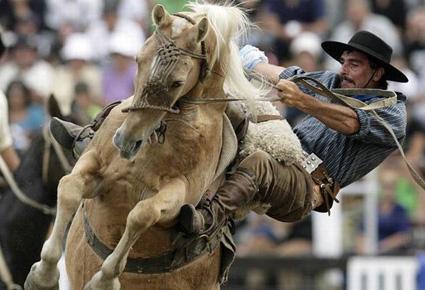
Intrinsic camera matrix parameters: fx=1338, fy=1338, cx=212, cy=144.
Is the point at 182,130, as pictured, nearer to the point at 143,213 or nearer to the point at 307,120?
the point at 143,213

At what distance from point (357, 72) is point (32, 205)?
256 cm

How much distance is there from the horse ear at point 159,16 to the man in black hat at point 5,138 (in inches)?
111

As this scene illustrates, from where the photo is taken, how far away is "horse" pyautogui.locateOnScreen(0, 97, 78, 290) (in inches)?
362

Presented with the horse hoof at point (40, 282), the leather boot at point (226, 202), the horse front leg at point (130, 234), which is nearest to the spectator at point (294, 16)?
the leather boot at point (226, 202)

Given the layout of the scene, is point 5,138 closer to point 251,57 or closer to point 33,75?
point 251,57

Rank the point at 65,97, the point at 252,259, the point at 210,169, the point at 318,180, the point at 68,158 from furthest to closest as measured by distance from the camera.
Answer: the point at 65,97
the point at 252,259
the point at 68,158
the point at 318,180
the point at 210,169

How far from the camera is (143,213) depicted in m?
6.69

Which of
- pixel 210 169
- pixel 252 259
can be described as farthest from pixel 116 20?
pixel 210 169

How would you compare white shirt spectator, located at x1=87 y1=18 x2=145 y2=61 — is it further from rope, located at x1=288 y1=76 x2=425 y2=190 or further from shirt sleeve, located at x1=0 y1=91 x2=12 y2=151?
rope, located at x1=288 y1=76 x2=425 y2=190

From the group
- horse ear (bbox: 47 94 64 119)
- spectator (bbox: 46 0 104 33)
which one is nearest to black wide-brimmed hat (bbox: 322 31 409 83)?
horse ear (bbox: 47 94 64 119)

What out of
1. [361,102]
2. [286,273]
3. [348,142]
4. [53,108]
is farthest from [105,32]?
[361,102]

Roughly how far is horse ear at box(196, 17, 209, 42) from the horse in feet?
8.64

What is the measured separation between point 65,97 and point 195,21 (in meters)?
7.24

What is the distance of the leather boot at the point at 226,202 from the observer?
23.4ft
